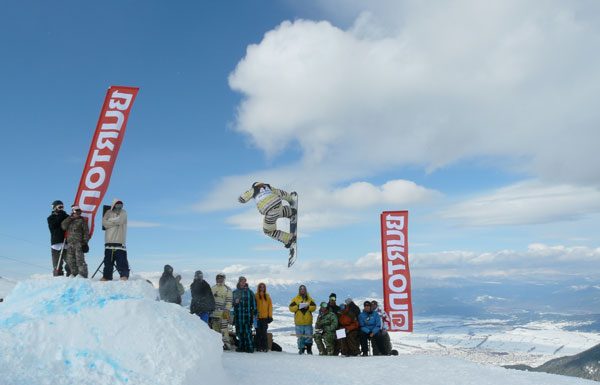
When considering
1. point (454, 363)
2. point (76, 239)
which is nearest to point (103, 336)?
point (76, 239)

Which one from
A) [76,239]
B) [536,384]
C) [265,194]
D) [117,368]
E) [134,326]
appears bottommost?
[536,384]

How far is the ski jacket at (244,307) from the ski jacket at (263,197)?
15.4 feet

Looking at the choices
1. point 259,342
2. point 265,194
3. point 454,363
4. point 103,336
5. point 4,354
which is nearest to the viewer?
point 4,354

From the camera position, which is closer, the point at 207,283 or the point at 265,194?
the point at 207,283

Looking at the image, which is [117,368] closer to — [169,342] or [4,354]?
[169,342]

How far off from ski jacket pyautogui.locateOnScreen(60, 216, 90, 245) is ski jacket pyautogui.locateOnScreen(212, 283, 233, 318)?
4.12 meters

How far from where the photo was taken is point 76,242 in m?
10.2

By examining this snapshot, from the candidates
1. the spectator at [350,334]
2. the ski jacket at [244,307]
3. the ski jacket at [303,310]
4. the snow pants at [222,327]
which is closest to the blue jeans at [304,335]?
the ski jacket at [303,310]

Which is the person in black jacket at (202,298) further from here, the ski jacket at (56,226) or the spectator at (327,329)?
the ski jacket at (56,226)

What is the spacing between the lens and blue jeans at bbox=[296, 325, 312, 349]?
13523mm

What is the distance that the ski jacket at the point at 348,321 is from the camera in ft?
42.8

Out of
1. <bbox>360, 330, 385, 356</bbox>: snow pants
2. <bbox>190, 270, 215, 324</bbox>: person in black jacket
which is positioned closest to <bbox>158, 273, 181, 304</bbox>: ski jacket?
<bbox>190, 270, 215, 324</bbox>: person in black jacket

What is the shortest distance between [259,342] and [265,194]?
5643 millimetres

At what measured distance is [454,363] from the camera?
1111cm
